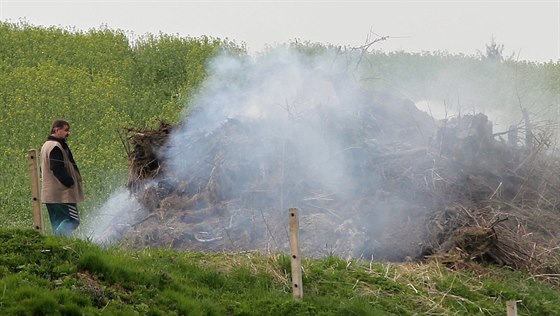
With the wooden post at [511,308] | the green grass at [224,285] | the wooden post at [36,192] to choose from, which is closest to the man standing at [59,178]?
the wooden post at [36,192]

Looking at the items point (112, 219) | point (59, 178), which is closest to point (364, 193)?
point (112, 219)

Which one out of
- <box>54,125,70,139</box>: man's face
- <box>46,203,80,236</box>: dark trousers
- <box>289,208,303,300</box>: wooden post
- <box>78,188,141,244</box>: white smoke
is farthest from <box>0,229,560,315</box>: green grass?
<box>78,188,141,244</box>: white smoke

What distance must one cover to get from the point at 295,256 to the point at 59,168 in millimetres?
3353

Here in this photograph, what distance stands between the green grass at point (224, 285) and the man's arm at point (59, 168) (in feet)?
4.51

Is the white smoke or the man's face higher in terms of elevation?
the man's face

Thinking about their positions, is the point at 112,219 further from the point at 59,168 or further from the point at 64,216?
the point at 59,168

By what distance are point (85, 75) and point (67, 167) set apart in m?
23.5

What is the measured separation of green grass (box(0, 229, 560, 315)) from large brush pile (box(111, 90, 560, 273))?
0.96m

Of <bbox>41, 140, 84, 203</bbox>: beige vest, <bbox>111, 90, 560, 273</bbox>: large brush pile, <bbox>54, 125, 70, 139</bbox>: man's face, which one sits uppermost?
<bbox>54, 125, 70, 139</bbox>: man's face

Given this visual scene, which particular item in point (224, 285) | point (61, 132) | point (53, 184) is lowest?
point (224, 285)

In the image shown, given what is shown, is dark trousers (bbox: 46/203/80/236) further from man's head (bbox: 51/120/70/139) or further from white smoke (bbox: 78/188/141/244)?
white smoke (bbox: 78/188/141/244)

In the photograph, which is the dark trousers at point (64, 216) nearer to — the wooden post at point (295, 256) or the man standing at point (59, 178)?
the man standing at point (59, 178)

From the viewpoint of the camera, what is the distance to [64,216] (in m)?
12.3

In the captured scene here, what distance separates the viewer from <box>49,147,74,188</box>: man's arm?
11945 mm
